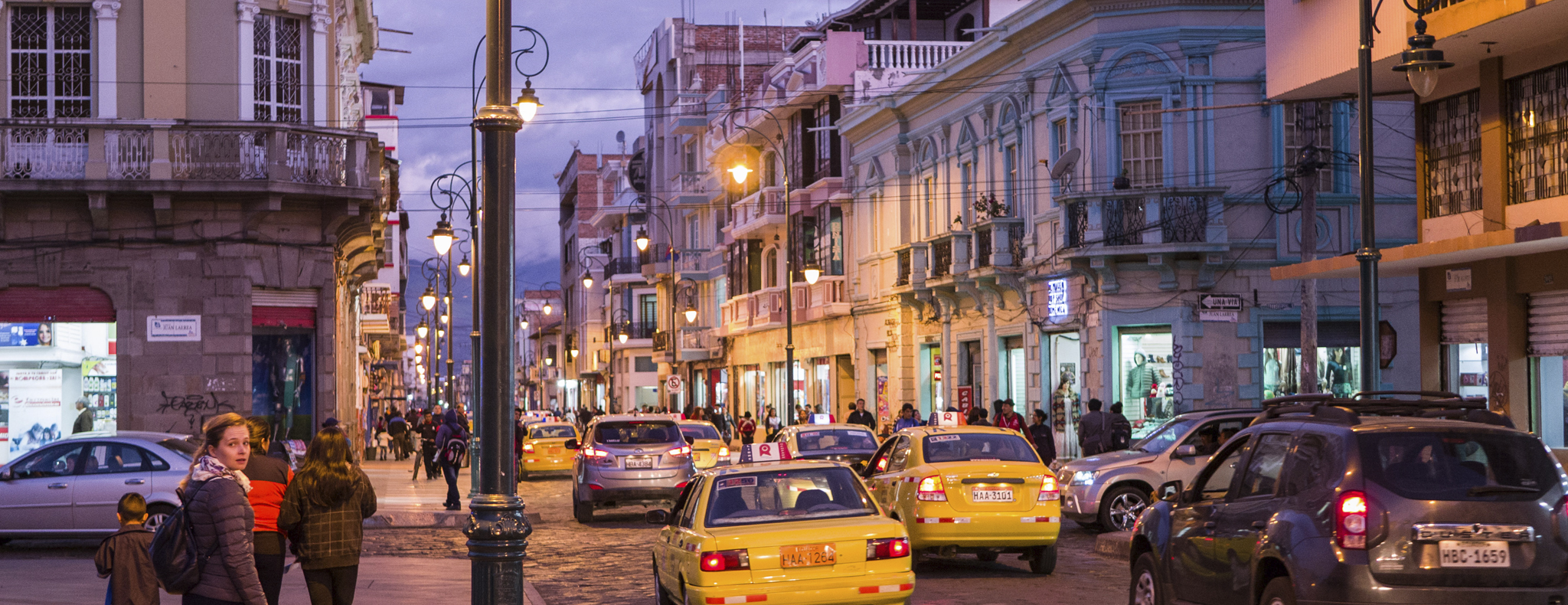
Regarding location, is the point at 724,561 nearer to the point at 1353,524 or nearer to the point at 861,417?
the point at 1353,524

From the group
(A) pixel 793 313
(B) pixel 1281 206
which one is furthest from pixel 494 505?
(A) pixel 793 313

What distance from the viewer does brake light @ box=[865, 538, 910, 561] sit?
37.5 ft

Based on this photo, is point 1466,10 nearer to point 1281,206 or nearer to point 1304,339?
point 1304,339

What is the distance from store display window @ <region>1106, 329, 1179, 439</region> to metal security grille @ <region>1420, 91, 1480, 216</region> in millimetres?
8923

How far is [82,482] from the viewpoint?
19.3 m

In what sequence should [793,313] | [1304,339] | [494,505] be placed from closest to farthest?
[494,505] < [1304,339] < [793,313]

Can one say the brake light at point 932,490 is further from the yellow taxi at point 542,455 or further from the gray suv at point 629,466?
the yellow taxi at point 542,455

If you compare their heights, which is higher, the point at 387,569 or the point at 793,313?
the point at 793,313

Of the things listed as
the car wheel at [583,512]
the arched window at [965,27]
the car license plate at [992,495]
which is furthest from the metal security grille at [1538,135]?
the arched window at [965,27]

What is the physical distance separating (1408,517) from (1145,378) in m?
21.6

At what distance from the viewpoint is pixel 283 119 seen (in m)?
28.1

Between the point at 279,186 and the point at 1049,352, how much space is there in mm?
15282

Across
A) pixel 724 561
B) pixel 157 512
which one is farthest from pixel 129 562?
pixel 157 512

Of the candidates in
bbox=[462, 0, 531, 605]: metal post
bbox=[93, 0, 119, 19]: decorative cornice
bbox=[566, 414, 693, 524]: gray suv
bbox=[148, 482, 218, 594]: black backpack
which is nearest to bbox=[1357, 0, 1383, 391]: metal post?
bbox=[462, 0, 531, 605]: metal post
